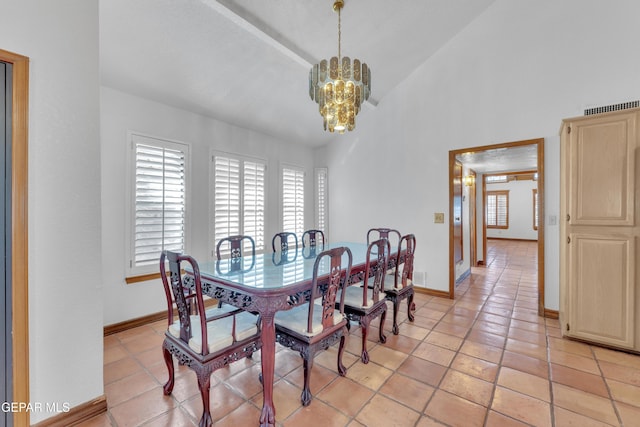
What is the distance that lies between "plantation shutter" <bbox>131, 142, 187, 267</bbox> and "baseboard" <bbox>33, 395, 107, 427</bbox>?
1498mm

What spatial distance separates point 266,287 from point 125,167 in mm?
2256

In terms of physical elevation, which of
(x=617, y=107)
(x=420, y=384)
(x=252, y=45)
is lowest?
(x=420, y=384)

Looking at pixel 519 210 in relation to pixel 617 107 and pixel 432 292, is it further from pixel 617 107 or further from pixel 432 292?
pixel 617 107

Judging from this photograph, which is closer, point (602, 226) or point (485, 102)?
point (602, 226)

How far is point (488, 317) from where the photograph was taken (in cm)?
322

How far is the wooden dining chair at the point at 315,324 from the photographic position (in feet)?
5.87

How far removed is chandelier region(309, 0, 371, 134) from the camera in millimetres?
2303

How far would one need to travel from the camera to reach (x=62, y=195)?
160cm

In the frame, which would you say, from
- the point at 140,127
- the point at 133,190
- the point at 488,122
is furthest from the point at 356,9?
the point at 133,190

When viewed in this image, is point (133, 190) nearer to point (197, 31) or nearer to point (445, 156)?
point (197, 31)

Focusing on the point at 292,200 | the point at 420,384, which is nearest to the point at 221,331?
the point at 420,384

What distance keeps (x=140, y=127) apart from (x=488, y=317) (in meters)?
4.53

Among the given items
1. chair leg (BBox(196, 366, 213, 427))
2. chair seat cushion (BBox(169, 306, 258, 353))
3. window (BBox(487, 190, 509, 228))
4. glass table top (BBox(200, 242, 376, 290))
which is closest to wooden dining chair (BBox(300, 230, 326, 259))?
glass table top (BBox(200, 242, 376, 290))

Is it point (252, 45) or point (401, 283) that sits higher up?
point (252, 45)
